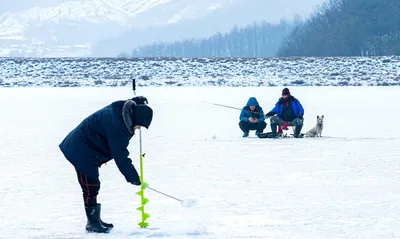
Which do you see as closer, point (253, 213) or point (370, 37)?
point (253, 213)

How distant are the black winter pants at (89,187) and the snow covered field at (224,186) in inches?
12.3

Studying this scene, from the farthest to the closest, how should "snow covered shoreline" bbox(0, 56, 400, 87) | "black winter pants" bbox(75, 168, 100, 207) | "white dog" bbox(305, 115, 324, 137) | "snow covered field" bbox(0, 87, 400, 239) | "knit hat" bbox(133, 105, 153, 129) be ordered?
"snow covered shoreline" bbox(0, 56, 400, 87) < "white dog" bbox(305, 115, 324, 137) < "snow covered field" bbox(0, 87, 400, 239) < "black winter pants" bbox(75, 168, 100, 207) < "knit hat" bbox(133, 105, 153, 129)

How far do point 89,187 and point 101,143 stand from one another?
42cm

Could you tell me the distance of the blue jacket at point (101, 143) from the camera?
21.0 ft

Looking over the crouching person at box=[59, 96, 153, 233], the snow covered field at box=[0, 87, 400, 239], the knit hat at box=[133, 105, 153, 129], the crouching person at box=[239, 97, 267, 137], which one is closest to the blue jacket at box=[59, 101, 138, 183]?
the crouching person at box=[59, 96, 153, 233]

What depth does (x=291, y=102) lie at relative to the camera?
50.6 feet

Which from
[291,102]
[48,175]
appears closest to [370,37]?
[291,102]

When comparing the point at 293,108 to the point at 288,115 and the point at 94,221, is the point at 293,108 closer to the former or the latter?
the point at 288,115

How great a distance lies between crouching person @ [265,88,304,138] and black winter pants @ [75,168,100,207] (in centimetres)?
882

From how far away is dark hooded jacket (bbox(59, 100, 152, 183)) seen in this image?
639 centimetres

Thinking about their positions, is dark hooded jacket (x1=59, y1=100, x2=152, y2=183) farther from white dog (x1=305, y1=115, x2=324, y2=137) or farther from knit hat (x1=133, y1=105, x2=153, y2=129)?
white dog (x1=305, y1=115, x2=324, y2=137)

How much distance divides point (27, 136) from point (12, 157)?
11.0ft

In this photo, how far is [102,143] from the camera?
6.63 metres

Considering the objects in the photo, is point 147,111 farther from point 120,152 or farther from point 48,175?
point 48,175
